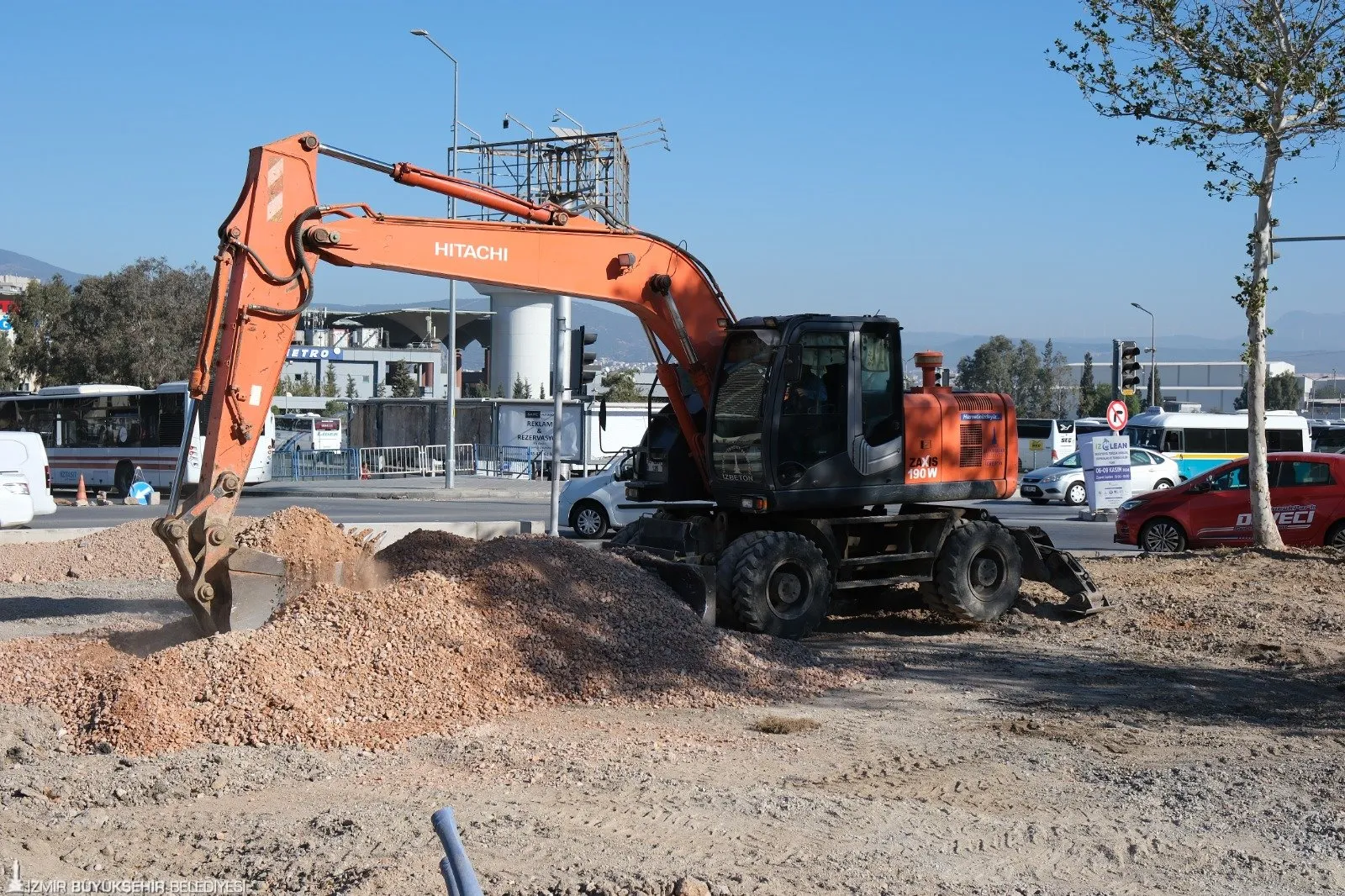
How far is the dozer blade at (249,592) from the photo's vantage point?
30.0 feet

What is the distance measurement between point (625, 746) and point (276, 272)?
4.36 metres

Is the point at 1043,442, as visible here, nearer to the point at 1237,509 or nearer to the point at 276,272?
the point at 1237,509

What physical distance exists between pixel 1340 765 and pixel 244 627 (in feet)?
23.3

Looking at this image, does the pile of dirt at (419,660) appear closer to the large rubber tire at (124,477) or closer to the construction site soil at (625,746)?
the construction site soil at (625,746)

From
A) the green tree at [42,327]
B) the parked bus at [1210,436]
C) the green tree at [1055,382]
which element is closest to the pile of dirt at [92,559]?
the parked bus at [1210,436]

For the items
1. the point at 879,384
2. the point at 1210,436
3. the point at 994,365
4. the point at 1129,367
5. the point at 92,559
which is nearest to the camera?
the point at 879,384

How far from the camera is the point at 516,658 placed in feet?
30.9

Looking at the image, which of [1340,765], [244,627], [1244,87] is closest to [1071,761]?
[1340,765]

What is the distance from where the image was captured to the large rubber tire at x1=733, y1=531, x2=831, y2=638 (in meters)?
11.2

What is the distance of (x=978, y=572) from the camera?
1292cm

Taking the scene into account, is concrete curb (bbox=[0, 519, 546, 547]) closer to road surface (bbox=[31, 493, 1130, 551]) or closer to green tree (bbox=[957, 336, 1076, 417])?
road surface (bbox=[31, 493, 1130, 551])

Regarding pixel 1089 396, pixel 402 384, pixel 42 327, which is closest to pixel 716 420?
pixel 42 327

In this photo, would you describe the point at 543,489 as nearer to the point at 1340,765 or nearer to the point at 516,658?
the point at 516,658

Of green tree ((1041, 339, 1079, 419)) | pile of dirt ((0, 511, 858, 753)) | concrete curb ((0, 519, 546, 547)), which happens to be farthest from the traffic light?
green tree ((1041, 339, 1079, 419))
